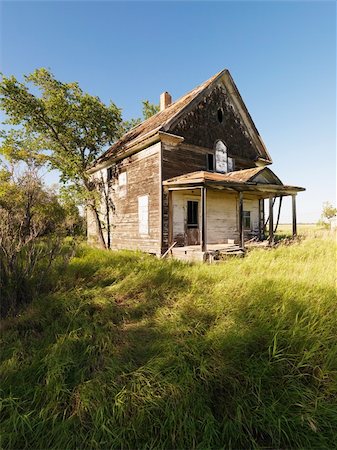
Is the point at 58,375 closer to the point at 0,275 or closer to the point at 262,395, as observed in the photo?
the point at 262,395

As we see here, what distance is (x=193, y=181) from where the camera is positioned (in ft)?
29.9

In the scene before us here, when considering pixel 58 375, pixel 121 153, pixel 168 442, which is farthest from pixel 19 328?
pixel 121 153

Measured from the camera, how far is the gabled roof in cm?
1092

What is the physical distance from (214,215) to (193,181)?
378 cm

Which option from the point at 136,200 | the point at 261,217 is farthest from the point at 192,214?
the point at 261,217

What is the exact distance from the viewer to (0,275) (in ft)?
14.7

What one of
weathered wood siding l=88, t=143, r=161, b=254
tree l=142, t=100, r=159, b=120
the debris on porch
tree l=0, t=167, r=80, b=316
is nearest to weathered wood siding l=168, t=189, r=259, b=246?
weathered wood siding l=88, t=143, r=161, b=254

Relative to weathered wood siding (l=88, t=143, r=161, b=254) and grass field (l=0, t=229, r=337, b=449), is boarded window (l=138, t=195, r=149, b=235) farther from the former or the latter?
grass field (l=0, t=229, r=337, b=449)

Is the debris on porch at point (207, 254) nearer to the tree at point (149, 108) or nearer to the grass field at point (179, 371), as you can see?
the grass field at point (179, 371)

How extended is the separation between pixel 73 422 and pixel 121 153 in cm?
1204

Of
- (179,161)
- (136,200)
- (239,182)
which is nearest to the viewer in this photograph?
(239,182)

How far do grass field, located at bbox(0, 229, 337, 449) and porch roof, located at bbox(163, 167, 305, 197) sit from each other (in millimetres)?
5594

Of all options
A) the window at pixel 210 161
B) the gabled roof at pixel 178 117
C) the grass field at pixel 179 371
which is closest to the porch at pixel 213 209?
the window at pixel 210 161

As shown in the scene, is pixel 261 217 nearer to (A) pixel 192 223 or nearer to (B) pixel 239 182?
(B) pixel 239 182
